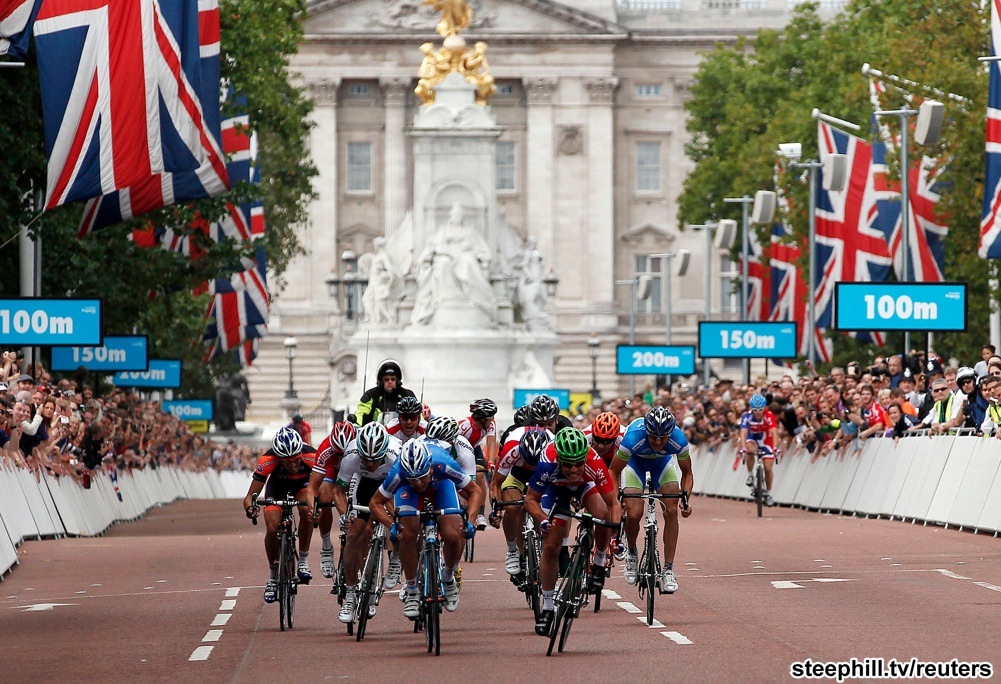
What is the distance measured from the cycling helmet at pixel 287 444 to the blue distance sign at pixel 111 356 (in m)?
23.0

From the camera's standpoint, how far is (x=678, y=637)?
19.0 meters

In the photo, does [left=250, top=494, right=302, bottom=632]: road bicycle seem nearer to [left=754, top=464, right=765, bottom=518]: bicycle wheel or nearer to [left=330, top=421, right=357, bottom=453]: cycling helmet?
[left=330, top=421, right=357, bottom=453]: cycling helmet

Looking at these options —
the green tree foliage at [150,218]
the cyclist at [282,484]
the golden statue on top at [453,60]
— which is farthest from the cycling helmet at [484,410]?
the golden statue on top at [453,60]

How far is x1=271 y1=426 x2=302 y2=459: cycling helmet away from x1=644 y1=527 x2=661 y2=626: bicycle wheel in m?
2.93

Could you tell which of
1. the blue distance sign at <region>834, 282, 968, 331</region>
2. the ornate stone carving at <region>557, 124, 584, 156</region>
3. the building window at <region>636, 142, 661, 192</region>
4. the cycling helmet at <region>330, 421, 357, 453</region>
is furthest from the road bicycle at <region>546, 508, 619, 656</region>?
the building window at <region>636, 142, 661, 192</region>

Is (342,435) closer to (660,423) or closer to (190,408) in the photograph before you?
(660,423)

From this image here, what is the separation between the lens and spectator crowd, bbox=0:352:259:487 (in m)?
31.5

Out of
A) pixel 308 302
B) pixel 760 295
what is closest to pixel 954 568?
pixel 760 295

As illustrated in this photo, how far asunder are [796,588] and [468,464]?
196 inches

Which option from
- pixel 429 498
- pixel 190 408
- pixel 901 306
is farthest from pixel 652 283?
pixel 429 498

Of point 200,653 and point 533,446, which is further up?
point 533,446

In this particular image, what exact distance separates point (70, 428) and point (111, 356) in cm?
705

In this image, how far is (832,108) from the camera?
233 feet

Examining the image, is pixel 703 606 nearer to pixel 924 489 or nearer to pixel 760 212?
pixel 924 489
